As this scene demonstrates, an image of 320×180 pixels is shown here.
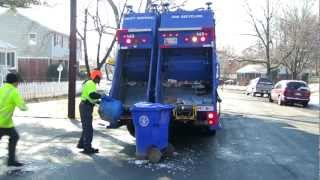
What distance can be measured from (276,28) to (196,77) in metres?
53.2

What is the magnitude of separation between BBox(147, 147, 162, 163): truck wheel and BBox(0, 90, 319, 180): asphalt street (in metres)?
0.15

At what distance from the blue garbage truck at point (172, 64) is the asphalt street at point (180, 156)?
84 centimetres

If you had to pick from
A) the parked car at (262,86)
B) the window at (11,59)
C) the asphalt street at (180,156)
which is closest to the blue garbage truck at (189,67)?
the asphalt street at (180,156)

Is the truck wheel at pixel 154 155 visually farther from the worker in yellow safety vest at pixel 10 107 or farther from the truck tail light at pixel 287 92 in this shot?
the truck tail light at pixel 287 92

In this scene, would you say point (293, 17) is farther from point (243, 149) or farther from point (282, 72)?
point (243, 149)

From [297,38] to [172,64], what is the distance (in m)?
45.3

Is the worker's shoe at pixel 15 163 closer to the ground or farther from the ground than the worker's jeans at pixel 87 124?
closer to the ground

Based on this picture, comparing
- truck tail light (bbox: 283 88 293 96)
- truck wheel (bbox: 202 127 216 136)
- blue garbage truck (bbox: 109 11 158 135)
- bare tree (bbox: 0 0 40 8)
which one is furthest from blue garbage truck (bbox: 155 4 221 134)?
truck tail light (bbox: 283 88 293 96)

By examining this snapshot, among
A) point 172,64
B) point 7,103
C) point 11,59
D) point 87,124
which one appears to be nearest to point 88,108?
point 87,124

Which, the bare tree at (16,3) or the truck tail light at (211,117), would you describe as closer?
the truck tail light at (211,117)

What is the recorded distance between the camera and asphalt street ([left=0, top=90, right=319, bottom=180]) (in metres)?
9.02

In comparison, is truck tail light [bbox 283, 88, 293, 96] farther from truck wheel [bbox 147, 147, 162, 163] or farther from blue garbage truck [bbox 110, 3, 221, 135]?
truck wheel [bbox 147, 147, 162, 163]

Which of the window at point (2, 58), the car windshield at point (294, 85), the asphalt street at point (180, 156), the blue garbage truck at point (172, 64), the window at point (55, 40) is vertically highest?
the window at point (55, 40)

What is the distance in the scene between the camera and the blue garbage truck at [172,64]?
12.1 m
